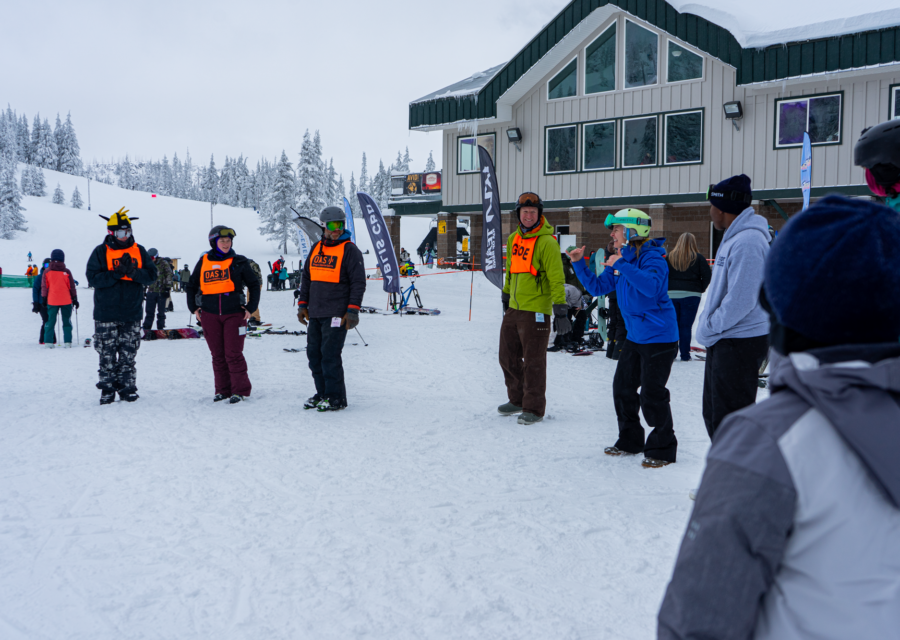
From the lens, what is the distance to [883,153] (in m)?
2.65

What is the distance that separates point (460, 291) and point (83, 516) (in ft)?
62.5

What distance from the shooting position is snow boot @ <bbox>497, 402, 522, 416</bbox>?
623 centimetres

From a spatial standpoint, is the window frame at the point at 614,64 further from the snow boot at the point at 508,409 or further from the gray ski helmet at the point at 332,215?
the snow boot at the point at 508,409

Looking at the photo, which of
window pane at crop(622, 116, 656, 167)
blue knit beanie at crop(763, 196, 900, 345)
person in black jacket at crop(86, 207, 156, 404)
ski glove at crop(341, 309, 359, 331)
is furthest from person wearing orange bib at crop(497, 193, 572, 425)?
window pane at crop(622, 116, 656, 167)

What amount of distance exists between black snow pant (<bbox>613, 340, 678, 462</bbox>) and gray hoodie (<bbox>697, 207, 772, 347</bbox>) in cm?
82

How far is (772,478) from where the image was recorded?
1.00 m

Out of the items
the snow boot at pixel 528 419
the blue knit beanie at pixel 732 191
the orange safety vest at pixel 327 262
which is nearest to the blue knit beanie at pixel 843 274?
the blue knit beanie at pixel 732 191

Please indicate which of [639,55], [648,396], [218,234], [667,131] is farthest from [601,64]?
[648,396]

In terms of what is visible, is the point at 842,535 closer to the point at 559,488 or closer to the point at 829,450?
the point at 829,450

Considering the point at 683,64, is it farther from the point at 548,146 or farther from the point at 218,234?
the point at 218,234

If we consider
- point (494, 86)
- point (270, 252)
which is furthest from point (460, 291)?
point (270, 252)

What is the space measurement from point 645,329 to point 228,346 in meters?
4.37

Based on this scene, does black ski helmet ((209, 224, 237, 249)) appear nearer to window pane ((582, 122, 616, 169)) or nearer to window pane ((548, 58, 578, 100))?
window pane ((582, 122, 616, 169))

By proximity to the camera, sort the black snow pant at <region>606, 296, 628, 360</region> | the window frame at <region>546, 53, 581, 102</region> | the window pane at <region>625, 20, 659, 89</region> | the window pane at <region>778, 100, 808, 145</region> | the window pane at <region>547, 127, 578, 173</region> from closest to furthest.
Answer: the black snow pant at <region>606, 296, 628, 360</region> < the window pane at <region>778, 100, 808, 145</region> < the window pane at <region>625, 20, 659, 89</region> < the window frame at <region>546, 53, 581, 102</region> < the window pane at <region>547, 127, 578, 173</region>
